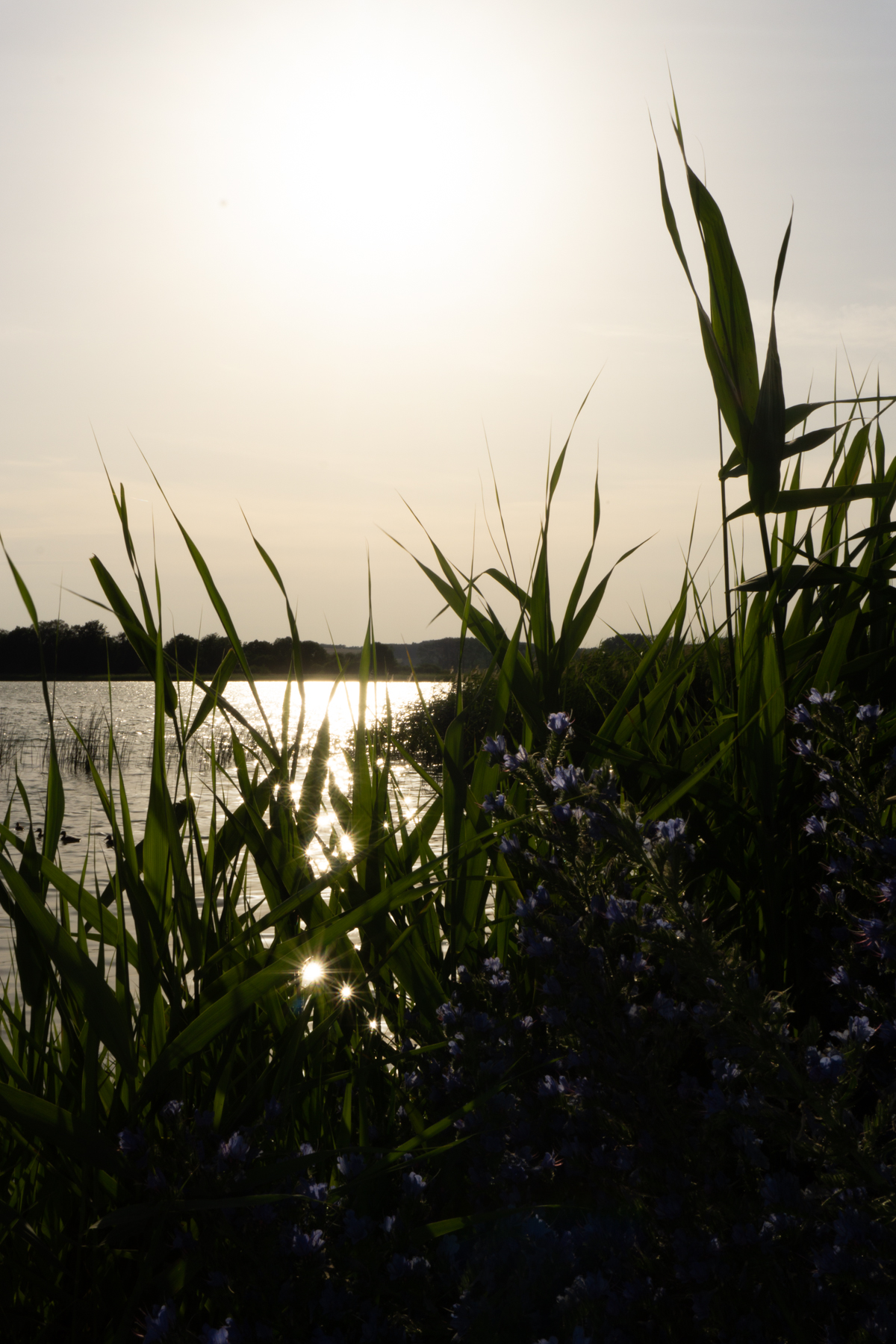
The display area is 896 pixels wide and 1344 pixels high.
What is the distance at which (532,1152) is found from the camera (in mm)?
1372

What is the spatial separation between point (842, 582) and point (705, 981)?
3.98 feet

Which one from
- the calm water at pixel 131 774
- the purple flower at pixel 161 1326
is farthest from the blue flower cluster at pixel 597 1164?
the calm water at pixel 131 774

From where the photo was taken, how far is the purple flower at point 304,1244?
46.2 inches

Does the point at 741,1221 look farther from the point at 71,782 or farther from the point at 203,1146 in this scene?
the point at 71,782

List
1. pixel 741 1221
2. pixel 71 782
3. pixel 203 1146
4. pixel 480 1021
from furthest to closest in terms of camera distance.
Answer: pixel 71 782, pixel 480 1021, pixel 203 1146, pixel 741 1221

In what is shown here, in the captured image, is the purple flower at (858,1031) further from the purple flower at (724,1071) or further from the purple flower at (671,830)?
the purple flower at (671,830)

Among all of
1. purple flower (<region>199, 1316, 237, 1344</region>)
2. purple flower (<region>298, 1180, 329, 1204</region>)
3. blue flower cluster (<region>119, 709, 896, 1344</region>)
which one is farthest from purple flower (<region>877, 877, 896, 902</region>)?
purple flower (<region>199, 1316, 237, 1344</region>)

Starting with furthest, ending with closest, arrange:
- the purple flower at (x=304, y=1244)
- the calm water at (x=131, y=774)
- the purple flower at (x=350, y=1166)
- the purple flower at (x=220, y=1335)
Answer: the calm water at (x=131, y=774)
the purple flower at (x=350, y=1166)
the purple flower at (x=304, y=1244)
the purple flower at (x=220, y=1335)

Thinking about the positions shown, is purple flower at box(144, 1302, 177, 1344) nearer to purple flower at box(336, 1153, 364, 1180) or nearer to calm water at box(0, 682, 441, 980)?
purple flower at box(336, 1153, 364, 1180)

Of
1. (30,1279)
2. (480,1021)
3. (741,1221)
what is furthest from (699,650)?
(30,1279)

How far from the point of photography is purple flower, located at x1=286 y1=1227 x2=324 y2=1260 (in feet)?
3.85

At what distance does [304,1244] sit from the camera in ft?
3.84

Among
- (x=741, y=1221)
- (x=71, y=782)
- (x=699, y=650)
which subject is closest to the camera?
(x=741, y=1221)

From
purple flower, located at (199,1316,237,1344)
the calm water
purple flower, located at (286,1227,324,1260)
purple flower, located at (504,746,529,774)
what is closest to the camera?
purple flower, located at (199,1316,237,1344)
